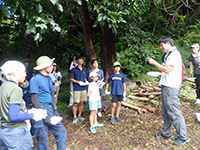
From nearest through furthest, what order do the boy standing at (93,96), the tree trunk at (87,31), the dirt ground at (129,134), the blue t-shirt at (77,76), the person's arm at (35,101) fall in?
the person's arm at (35,101), the dirt ground at (129,134), the boy standing at (93,96), the blue t-shirt at (77,76), the tree trunk at (87,31)

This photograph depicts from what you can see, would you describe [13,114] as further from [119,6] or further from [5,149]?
[119,6]

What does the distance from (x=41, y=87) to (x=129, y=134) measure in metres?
2.63

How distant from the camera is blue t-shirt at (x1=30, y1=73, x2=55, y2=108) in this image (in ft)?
8.81

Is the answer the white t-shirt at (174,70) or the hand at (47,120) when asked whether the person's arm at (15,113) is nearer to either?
the hand at (47,120)

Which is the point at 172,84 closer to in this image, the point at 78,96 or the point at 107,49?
the point at 78,96

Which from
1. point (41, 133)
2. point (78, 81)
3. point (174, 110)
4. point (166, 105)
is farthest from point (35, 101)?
point (174, 110)

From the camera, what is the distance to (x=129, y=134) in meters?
4.01

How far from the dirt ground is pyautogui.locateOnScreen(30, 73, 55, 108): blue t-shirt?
1.57 m

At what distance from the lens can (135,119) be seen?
15.9 feet

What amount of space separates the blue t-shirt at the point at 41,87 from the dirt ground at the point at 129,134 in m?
1.57

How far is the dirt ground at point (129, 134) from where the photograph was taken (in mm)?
3484

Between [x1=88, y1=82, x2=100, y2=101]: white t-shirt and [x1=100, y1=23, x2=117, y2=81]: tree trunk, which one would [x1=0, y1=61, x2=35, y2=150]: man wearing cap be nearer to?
[x1=88, y1=82, x2=100, y2=101]: white t-shirt

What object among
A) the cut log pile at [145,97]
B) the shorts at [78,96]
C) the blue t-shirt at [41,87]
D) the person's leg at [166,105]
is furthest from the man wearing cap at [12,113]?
the cut log pile at [145,97]

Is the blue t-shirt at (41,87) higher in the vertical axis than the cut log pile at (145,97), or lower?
higher
